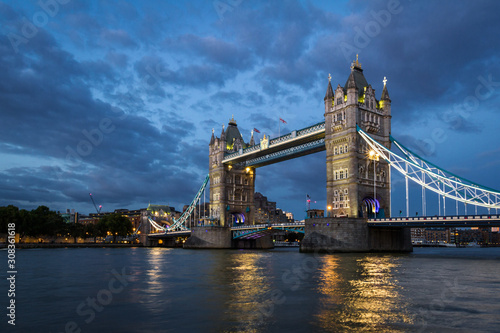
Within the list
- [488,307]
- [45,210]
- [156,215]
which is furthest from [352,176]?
[156,215]

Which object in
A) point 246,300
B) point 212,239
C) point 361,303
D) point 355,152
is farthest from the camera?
point 212,239

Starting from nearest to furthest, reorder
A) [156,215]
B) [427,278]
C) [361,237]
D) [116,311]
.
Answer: [116,311] → [427,278] → [361,237] → [156,215]

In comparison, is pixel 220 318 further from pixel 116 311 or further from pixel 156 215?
pixel 156 215

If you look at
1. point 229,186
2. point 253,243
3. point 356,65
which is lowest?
point 253,243

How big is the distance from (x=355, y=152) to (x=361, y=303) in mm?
50808

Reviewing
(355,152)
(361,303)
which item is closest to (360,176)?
(355,152)

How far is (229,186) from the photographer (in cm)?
10488

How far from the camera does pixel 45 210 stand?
118 m

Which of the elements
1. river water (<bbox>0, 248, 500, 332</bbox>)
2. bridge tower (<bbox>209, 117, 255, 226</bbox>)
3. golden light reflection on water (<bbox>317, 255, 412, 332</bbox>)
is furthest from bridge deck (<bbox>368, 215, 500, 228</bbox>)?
bridge tower (<bbox>209, 117, 255, 226</bbox>)

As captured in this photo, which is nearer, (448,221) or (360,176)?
(448,221)

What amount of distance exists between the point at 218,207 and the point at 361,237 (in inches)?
1873

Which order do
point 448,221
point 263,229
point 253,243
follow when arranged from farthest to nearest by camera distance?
point 253,243 < point 263,229 < point 448,221

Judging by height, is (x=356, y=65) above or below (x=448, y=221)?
above

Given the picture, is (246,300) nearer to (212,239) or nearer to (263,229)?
(263,229)
